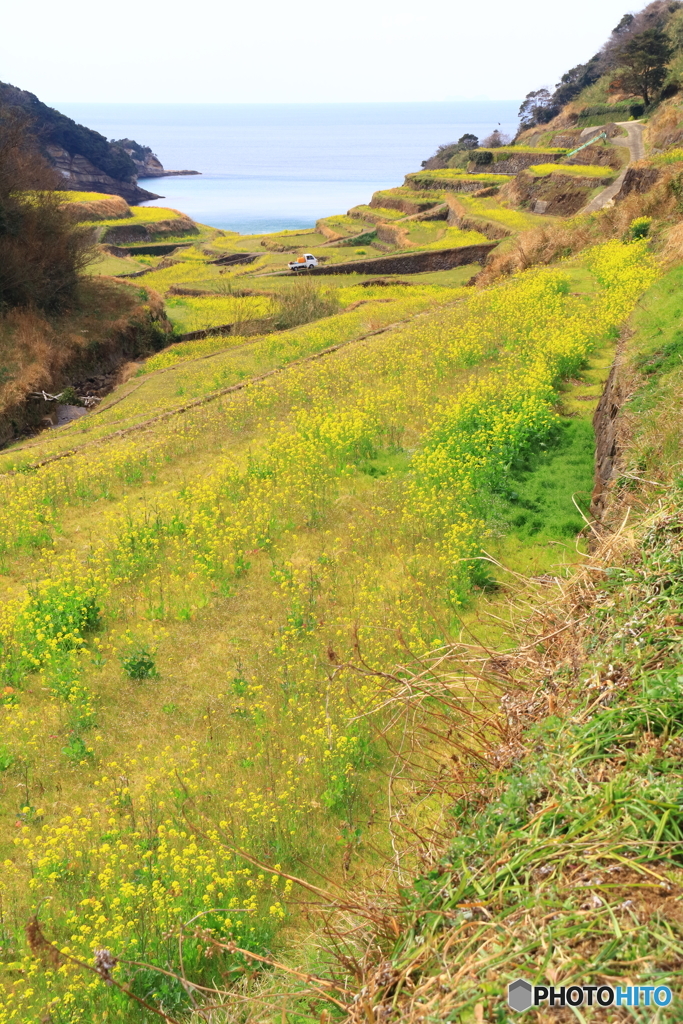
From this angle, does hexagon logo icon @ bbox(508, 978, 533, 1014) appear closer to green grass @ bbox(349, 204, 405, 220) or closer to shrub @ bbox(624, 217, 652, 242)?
shrub @ bbox(624, 217, 652, 242)

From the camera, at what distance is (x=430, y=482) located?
9.11m

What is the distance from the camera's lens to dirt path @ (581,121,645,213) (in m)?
30.8

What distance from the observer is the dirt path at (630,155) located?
3078 centimetres

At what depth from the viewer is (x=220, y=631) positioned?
7.13 meters

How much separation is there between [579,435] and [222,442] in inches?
237

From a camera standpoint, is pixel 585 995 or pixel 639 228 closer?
pixel 585 995

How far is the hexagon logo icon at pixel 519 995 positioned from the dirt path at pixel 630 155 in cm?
3168

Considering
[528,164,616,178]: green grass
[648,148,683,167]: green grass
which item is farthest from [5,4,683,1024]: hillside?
[528,164,616,178]: green grass

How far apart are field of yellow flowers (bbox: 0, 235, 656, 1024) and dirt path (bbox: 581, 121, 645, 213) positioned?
65.1ft

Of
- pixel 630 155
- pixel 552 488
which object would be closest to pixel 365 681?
pixel 552 488

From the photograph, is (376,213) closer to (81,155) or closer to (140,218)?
(140,218)

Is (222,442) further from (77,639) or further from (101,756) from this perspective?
(101,756)

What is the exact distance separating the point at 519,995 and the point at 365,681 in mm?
4063

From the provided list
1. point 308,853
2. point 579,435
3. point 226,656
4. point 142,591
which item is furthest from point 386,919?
point 579,435
